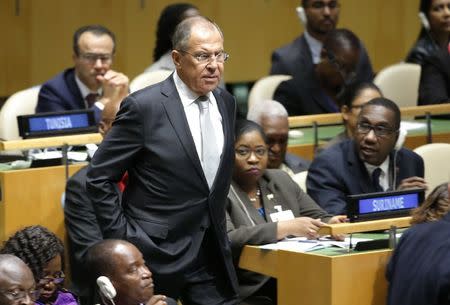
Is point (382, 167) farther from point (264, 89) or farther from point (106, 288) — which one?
point (106, 288)

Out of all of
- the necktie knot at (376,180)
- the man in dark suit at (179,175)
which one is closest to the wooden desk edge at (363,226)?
the man in dark suit at (179,175)

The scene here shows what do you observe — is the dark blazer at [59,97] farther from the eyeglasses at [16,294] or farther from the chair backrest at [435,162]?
the eyeglasses at [16,294]

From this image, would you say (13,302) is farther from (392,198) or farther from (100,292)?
(392,198)

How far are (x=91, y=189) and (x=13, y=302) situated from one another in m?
0.80

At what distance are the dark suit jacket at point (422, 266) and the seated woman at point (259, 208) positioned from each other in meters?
0.59

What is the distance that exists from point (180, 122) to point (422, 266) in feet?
3.57

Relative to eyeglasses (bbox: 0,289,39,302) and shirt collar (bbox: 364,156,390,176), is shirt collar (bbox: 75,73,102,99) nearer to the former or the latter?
shirt collar (bbox: 364,156,390,176)

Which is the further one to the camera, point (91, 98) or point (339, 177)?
point (91, 98)

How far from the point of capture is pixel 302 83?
786 centimetres

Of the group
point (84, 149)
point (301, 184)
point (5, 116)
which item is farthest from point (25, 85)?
point (301, 184)

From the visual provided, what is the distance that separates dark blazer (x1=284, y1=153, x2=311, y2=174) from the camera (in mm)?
6688

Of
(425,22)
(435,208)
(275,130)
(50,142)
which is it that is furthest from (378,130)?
(425,22)

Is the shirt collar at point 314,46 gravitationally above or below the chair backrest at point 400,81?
above

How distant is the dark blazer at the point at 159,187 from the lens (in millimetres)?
4746
